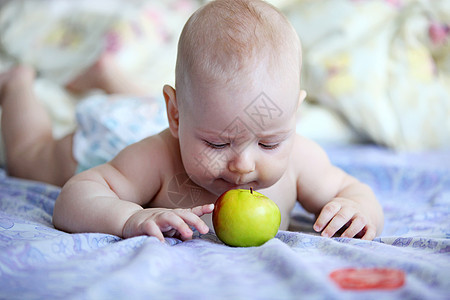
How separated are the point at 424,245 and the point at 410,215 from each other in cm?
37

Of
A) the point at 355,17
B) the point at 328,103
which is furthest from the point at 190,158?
the point at 355,17

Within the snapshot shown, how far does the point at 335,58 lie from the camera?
2.13 metres

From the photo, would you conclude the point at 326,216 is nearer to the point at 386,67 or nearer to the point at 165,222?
the point at 165,222

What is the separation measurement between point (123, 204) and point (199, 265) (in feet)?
0.79

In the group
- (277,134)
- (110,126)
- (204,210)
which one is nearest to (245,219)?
(204,210)

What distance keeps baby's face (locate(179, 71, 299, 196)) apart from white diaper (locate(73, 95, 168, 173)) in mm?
523

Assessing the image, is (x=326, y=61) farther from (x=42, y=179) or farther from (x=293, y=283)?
(x=293, y=283)

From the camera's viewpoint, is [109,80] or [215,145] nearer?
[215,145]

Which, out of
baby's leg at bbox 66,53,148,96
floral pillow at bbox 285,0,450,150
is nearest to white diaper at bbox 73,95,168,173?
baby's leg at bbox 66,53,148,96

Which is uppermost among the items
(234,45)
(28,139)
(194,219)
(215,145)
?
(234,45)

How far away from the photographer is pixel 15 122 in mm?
1606

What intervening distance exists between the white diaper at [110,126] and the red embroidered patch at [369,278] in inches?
35.6

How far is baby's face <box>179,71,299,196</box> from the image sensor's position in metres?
0.86

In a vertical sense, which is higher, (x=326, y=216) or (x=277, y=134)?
(x=277, y=134)
